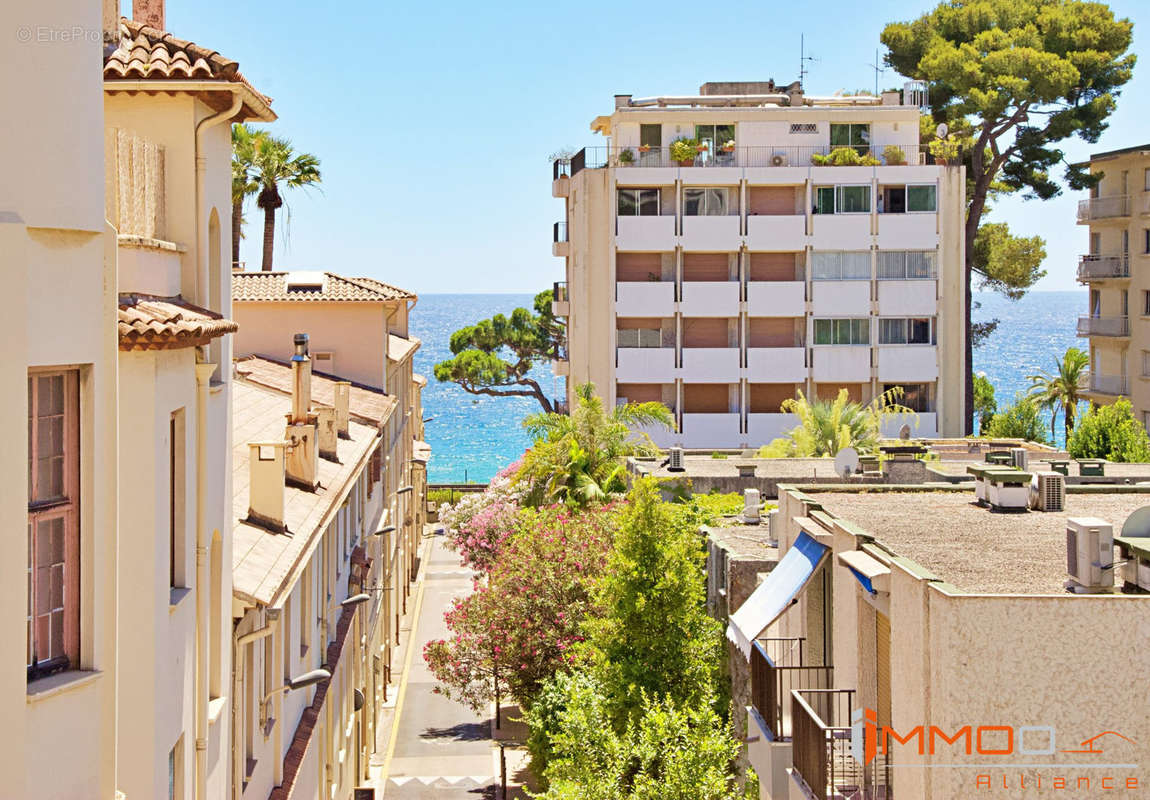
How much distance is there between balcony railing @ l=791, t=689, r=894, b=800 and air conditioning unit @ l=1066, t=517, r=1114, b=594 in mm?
2255

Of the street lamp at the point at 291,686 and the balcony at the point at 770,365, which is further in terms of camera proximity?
the balcony at the point at 770,365

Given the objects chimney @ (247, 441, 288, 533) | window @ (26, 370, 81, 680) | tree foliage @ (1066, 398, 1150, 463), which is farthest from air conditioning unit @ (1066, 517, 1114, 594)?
tree foliage @ (1066, 398, 1150, 463)

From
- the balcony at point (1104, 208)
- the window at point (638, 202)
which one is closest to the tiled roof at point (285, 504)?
the window at point (638, 202)

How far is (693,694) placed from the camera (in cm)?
2103

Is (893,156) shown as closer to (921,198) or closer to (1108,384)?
(921,198)

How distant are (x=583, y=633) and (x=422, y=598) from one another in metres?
29.4

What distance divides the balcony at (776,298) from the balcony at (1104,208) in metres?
14.8

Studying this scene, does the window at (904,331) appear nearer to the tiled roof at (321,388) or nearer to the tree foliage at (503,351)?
the tiled roof at (321,388)

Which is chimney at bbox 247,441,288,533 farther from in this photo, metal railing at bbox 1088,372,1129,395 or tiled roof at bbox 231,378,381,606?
metal railing at bbox 1088,372,1129,395

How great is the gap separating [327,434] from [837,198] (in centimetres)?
3259

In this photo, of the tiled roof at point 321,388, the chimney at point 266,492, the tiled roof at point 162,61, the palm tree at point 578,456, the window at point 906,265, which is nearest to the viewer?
the tiled roof at point 162,61

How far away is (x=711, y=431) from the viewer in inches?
2180

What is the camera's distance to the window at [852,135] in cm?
5678

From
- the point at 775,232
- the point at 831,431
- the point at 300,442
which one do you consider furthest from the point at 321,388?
the point at 775,232
